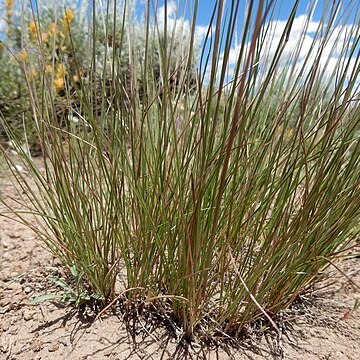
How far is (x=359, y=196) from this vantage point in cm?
78

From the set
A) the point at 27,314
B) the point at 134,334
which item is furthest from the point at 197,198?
the point at 27,314

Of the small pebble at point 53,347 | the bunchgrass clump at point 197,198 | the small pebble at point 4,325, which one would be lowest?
the small pebble at point 4,325

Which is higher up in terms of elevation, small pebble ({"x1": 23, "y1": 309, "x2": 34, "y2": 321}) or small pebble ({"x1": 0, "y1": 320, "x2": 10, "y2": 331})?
small pebble ({"x1": 23, "y1": 309, "x2": 34, "y2": 321})

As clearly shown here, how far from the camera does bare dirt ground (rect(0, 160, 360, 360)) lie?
0.83 meters

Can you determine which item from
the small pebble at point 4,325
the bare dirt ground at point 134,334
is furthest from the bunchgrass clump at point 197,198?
the small pebble at point 4,325

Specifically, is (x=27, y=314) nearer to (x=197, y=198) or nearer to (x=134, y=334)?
(x=134, y=334)

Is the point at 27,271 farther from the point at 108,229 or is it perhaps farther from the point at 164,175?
the point at 164,175

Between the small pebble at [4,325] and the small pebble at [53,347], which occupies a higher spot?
the small pebble at [53,347]

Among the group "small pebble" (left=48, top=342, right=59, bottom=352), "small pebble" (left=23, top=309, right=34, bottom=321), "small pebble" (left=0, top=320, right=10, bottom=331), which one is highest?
"small pebble" (left=48, top=342, right=59, bottom=352)

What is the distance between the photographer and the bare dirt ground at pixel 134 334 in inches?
32.6

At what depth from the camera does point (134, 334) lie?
34.4 inches

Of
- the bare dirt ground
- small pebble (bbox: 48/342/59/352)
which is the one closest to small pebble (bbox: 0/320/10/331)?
the bare dirt ground

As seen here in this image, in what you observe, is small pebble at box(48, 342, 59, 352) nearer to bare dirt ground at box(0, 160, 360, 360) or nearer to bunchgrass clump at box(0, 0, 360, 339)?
bare dirt ground at box(0, 160, 360, 360)

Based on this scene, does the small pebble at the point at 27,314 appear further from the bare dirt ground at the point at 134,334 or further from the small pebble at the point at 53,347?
the small pebble at the point at 53,347
